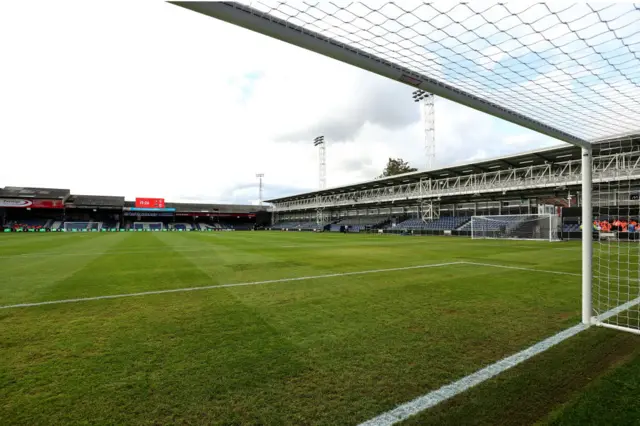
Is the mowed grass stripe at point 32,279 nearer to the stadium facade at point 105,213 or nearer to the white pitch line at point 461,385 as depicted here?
the white pitch line at point 461,385

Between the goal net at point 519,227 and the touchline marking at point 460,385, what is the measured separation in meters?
24.4

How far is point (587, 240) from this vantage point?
13.4 ft

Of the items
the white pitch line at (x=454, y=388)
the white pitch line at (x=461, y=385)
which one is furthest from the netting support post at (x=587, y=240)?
the white pitch line at (x=454, y=388)

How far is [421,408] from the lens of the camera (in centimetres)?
206

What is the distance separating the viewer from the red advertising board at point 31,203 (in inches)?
2041

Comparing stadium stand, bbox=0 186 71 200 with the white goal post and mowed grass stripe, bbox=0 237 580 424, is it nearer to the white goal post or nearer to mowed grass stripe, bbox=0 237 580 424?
mowed grass stripe, bbox=0 237 580 424

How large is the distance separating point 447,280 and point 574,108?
12.8 ft

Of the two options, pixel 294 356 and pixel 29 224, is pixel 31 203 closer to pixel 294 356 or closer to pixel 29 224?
pixel 29 224

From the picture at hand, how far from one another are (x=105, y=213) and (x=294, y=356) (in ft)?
246

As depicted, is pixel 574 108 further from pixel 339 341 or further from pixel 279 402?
pixel 279 402

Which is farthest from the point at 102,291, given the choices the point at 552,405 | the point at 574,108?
the point at 574,108

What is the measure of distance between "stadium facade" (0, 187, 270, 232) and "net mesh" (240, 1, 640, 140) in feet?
224

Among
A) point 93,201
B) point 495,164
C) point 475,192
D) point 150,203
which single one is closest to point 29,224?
point 93,201

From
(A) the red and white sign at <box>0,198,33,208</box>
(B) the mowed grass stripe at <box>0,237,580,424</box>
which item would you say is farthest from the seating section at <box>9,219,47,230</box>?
(B) the mowed grass stripe at <box>0,237,580,424</box>
